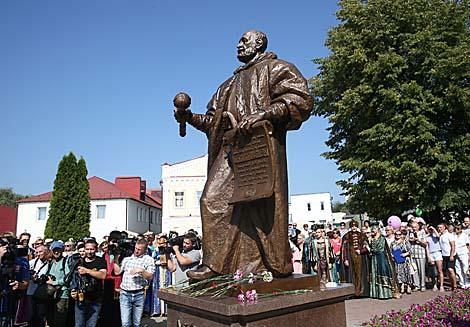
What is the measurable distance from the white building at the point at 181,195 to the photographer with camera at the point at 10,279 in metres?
35.3

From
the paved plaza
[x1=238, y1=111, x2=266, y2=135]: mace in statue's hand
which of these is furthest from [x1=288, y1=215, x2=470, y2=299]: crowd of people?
[x1=238, y1=111, x2=266, y2=135]: mace in statue's hand

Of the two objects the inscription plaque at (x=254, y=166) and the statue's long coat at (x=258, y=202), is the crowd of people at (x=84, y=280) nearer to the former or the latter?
the statue's long coat at (x=258, y=202)

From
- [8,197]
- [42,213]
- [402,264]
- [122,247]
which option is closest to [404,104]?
[402,264]

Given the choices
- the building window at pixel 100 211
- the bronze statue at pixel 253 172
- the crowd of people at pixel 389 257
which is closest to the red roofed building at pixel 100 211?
the building window at pixel 100 211

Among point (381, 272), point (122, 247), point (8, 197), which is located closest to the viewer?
point (122, 247)

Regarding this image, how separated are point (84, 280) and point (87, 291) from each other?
0.56 ft

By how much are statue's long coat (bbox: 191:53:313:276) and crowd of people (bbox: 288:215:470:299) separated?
23.2ft

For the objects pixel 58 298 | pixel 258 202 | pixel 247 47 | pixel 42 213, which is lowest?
pixel 58 298

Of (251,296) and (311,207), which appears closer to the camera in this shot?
(251,296)

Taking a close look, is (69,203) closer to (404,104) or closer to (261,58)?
(404,104)

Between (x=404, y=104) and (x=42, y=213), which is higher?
(x=404, y=104)

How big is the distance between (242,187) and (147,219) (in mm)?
49058

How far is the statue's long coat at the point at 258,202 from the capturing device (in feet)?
13.8

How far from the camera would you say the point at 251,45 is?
16.0 feet
